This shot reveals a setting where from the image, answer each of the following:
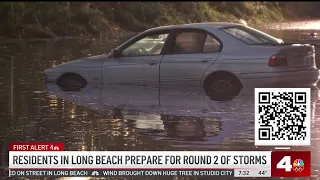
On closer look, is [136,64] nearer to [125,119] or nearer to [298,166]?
[125,119]

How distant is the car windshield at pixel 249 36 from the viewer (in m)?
14.9

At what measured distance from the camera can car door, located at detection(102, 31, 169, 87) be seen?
15.3 meters

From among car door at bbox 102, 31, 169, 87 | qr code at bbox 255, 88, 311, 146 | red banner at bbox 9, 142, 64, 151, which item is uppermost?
car door at bbox 102, 31, 169, 87

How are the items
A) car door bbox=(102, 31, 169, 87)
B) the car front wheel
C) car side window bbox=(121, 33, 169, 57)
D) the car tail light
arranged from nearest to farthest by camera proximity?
the car tail light → the car front wheel → car door bbox=(102, 31, 169, 87) → car side window bbox=(121, 33, 169, 57)

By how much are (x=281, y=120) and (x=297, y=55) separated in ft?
19.7

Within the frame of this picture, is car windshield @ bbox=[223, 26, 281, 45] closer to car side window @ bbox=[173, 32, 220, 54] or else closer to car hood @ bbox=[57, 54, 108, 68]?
car side window @ bbox=[173, 32, 220, 54]

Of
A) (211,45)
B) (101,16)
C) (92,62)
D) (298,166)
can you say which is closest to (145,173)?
(298,166)

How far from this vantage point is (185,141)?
33.7 feet

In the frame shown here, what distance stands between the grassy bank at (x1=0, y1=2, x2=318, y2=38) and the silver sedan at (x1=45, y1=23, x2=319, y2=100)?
67.9ft

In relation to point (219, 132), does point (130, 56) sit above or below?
above

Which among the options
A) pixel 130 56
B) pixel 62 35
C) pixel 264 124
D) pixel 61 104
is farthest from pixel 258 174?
pixel 62 35

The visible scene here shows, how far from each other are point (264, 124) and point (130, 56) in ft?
21.5

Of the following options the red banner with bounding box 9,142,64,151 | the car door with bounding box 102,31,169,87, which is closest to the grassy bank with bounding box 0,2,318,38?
the car door with bounding box 102,31,169,87

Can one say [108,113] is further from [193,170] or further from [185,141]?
[193,170]
